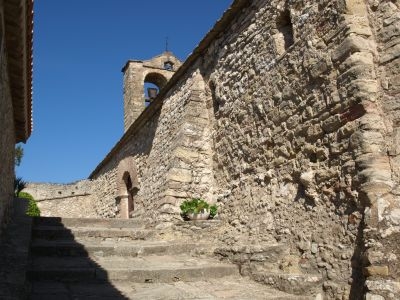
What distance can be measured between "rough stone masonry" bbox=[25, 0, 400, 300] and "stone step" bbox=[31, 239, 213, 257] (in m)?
0.66

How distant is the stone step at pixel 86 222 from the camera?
7574mm

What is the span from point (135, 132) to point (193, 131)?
14.3 feet

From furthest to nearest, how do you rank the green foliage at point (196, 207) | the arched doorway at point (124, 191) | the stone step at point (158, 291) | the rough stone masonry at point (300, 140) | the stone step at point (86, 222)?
1. the arched doorway at point (124, 191)
2. the stone step at point (86, 222)
3. the green foliage at point (196, 207)
4. the stone step at point (158, 291)
5. the rough stone masonry at point (300, 140)

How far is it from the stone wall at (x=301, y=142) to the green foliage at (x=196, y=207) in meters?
0.18

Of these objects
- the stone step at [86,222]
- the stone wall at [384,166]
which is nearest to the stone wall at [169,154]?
the stone step at [86,222]

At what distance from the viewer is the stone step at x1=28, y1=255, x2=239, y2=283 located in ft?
16.3

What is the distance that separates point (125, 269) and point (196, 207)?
7.62 ft

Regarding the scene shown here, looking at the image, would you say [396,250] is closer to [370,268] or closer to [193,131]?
[370,268]

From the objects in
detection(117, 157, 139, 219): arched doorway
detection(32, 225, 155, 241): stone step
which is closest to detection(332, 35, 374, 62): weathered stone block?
detection(32, 225, 155, 241): stone step

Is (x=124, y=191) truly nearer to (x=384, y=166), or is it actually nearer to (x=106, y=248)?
(x=106, y=248)

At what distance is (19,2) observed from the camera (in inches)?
176

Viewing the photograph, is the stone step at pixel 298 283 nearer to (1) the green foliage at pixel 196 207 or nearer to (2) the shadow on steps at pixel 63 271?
(2) the shadow on steps at pixel 63 271

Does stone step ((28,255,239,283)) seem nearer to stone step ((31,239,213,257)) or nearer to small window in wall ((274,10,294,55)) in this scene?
Result: stone step ((31,239,213,257))

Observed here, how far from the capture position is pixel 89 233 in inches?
283
